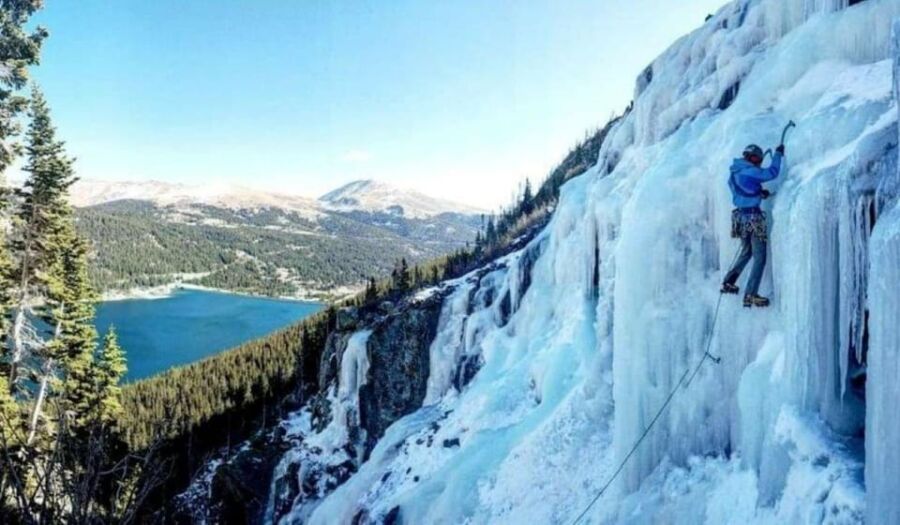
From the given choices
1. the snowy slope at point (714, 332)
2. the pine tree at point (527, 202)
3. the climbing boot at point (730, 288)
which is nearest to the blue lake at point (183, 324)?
the pine tree at point (527, 202)

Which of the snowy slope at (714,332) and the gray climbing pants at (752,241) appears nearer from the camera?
the snowy slope at (714,332)

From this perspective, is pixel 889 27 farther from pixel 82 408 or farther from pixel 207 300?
pixel 207 300

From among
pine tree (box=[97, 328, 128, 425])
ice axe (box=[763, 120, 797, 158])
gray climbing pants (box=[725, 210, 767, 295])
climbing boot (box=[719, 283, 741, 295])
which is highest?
ice axe (box=[763, 120, 797, 158])

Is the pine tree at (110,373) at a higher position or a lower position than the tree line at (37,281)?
lower

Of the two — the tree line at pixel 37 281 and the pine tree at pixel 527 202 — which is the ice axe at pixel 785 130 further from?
the pine tree at pixel 527 202

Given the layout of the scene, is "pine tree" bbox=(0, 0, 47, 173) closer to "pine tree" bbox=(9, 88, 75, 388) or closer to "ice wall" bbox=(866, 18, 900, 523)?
"pine tree" bbox=(9, 88, 75, 388)

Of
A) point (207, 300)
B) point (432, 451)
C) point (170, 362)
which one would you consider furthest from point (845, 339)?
point (207, 300)

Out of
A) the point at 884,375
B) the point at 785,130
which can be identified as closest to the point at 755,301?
the point at 785,130

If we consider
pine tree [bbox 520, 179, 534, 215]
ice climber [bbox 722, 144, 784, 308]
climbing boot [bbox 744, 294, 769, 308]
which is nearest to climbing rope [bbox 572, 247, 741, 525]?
ice climber [bbox 722, 144, 784, 308]
